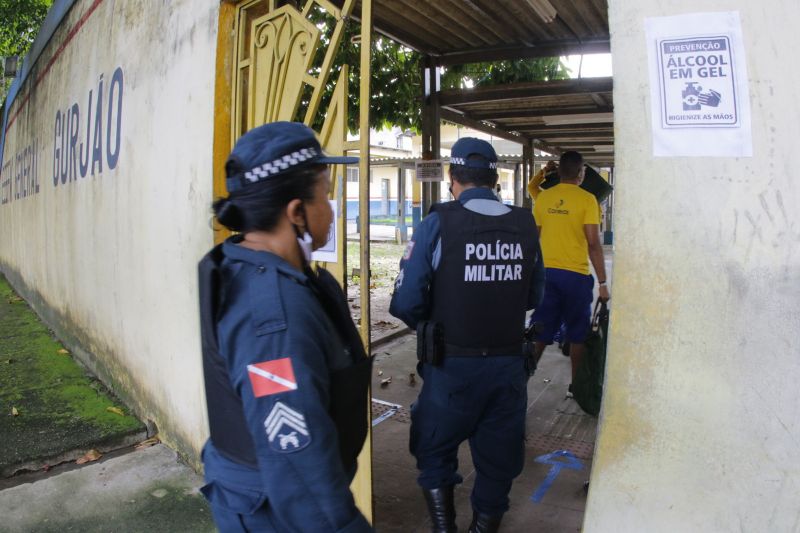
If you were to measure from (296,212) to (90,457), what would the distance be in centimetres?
373

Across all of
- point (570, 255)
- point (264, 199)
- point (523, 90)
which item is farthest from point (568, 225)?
point (264, 199)

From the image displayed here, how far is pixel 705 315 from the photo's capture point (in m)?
1.79

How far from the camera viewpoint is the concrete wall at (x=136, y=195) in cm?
373

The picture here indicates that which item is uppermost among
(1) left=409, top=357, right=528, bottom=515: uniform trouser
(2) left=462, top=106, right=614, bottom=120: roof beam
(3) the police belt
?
(2) left=462, top=106, right=614, bottom=120: roof beam

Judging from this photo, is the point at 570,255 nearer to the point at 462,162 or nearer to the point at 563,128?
the point at 462,162

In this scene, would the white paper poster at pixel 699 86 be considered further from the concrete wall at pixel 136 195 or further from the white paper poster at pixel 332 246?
the concrete wall at pixel 136 195

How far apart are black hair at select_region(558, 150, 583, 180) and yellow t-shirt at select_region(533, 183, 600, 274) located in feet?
0.27

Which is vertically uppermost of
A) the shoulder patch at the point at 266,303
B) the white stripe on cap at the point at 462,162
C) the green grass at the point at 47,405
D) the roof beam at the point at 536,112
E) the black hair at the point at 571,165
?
the roof beam at the point at 536,112

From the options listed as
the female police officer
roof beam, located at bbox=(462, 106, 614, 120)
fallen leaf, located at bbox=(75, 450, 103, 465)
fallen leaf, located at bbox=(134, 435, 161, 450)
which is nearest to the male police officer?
the female police officer

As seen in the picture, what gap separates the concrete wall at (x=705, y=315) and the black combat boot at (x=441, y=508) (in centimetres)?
112

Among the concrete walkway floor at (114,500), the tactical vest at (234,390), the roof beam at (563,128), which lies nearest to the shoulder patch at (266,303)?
the tactical vest at (234,390)

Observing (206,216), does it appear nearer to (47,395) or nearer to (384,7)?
(384,7)

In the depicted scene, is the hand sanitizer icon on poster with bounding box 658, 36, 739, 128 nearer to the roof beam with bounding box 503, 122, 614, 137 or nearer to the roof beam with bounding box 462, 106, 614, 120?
the roof beam with bounding box 462, 106, 614, 120

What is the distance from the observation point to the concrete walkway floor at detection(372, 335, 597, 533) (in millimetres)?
3348
